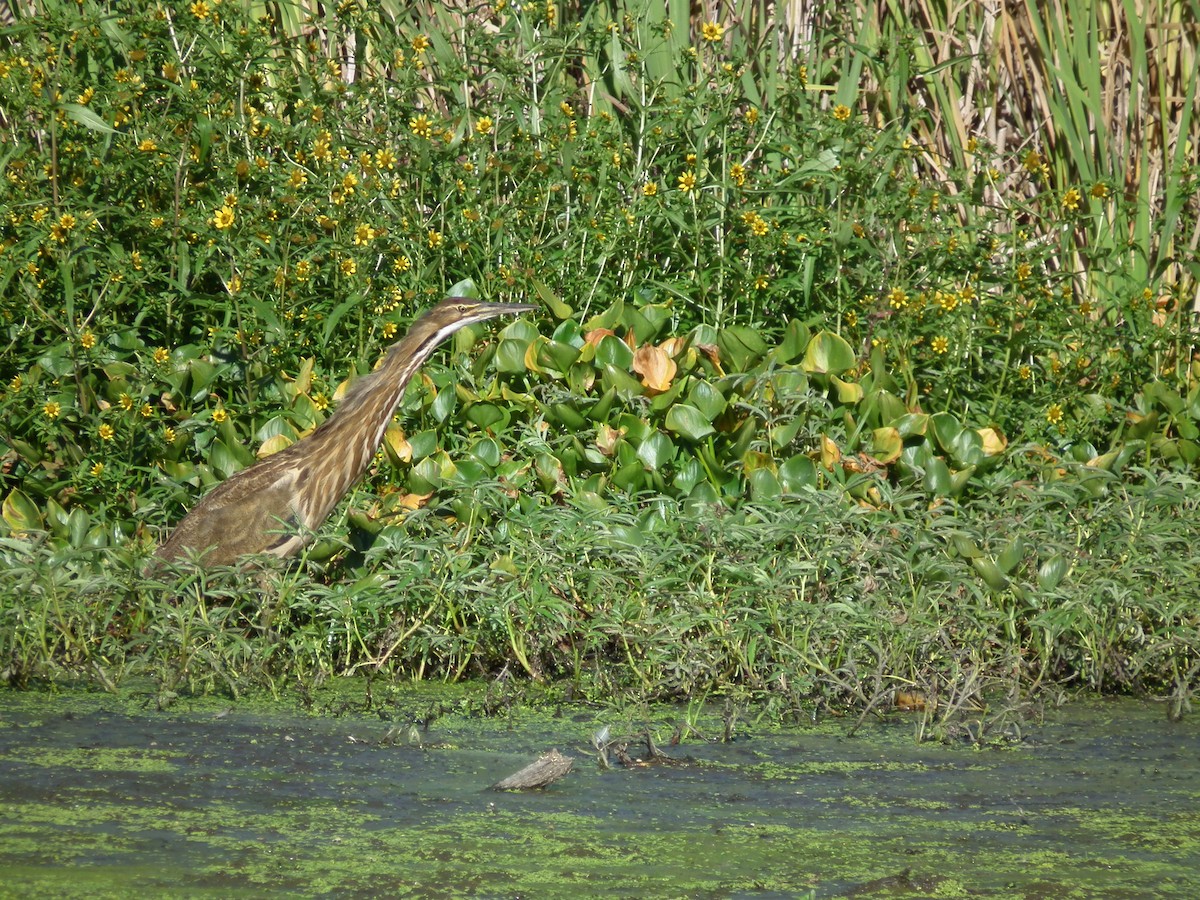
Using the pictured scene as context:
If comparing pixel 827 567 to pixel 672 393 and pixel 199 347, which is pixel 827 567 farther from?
pixel 199 347

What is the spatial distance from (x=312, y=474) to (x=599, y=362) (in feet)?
3.56

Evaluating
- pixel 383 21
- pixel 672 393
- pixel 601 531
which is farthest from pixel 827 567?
pixel 383 21

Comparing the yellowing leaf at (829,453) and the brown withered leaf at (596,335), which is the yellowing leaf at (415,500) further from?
the yellowing leaf at (829,453)

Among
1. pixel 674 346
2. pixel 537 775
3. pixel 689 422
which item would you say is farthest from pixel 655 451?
pixel 537 775

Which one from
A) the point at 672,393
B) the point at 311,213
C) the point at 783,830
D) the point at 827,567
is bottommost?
the point at 783,830

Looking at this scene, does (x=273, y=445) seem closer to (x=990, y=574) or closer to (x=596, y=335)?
(x=596, y=335)

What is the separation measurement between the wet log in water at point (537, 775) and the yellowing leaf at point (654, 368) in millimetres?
2161

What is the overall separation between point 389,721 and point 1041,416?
9.31 ft

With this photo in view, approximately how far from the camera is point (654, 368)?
5.45m

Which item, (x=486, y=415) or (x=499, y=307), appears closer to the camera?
(x=499, y=307)

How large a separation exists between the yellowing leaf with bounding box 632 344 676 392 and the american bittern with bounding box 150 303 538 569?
0.48 m

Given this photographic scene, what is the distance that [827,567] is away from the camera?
178 inches

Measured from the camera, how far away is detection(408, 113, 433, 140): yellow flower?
5566 millimetres

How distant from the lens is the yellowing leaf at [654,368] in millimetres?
5441
